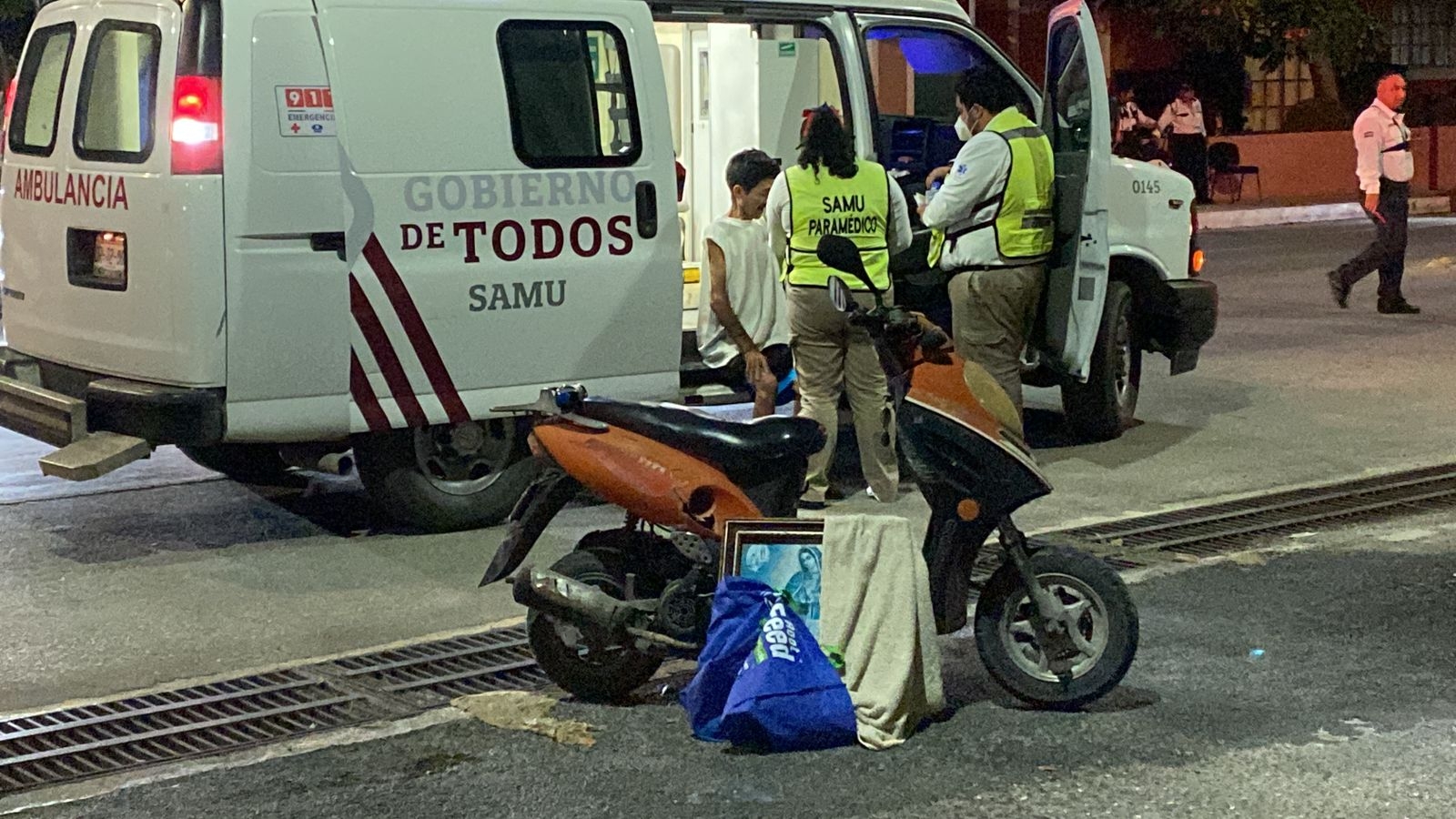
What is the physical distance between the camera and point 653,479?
5258 mm

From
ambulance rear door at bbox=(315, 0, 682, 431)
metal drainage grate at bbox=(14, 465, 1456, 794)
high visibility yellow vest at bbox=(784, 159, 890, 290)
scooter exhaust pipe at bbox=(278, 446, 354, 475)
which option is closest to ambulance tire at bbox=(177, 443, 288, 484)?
scooter exhaust pipe at bbox=(278, 446, 354, 475)

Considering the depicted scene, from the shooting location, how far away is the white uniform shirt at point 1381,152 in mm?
14039

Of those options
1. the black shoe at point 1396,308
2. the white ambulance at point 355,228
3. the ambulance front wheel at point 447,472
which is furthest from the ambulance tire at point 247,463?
the black shoe at point 1396,308

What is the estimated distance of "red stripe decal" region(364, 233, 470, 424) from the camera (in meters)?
7.21

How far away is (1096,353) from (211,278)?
448cm

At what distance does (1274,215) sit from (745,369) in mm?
18560

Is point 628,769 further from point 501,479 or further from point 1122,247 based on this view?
point 1122,247

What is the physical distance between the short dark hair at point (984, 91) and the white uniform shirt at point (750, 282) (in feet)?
3.25

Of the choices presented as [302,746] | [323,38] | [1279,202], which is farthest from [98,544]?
[1279,202]

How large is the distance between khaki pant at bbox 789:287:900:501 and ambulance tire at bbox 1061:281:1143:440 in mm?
1710

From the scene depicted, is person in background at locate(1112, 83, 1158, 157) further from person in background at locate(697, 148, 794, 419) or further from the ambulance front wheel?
the ambulance front wheel

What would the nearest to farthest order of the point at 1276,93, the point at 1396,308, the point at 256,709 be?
the point at 256,709
the point at 1396,308
the point at 1276,93

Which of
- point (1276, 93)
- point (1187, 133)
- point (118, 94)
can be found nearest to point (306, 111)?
point (118, 94)

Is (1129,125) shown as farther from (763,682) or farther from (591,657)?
(763,682)
